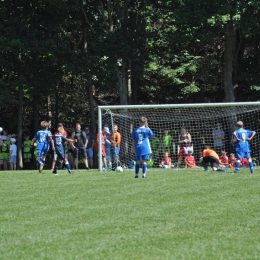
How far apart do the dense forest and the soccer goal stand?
3.94 metres

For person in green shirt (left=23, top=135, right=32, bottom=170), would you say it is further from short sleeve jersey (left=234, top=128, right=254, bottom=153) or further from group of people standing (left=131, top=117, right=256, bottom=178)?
short sleeve jersey (left=234, top=128, right=254, bottom=153)

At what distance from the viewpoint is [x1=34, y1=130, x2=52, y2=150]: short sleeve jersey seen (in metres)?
22.9

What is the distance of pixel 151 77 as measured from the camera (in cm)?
3678

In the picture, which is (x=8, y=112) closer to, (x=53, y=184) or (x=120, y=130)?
(x=120, y=130)

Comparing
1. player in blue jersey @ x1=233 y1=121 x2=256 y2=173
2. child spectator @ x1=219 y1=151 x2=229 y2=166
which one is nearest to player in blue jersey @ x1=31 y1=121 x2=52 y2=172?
player in blue jersey @ x1=233 y1=121 x2=256 y2=173

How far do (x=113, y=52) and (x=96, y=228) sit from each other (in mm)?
24063

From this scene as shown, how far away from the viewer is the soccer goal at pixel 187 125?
26406 millimetres

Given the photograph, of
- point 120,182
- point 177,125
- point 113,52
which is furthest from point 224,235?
point 113,52

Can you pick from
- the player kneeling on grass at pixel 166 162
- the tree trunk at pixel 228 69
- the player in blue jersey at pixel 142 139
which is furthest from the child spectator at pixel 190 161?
the player in blue jersey at pixel 142 139

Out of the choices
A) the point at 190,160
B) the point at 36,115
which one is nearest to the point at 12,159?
the point at 36,115

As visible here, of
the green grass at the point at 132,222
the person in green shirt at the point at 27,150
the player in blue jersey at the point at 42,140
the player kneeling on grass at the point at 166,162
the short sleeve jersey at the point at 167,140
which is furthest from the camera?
the person in green shirt at the point at 27,150

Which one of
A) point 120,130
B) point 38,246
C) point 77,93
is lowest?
point 38,246

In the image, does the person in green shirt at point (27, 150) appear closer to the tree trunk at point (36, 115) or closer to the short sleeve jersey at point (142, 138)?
the tree trunk at point (36, 115)

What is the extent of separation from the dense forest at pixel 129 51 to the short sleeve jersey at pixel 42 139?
9574mm
